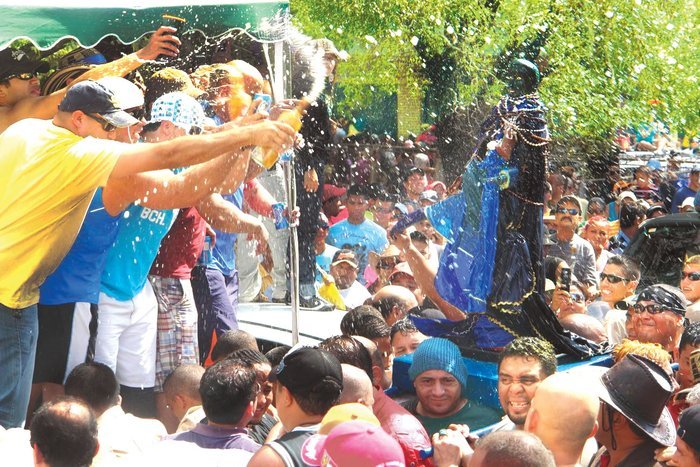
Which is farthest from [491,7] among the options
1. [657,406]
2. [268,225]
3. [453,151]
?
[657,406]

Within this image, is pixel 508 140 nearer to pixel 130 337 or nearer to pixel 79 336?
pixel 130 337

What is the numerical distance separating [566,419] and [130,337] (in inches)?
97.9

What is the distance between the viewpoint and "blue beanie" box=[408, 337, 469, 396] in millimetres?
5148

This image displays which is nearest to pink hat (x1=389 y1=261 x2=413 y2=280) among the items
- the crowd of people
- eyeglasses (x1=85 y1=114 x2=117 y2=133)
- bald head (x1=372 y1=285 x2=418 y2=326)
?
the crowd of people

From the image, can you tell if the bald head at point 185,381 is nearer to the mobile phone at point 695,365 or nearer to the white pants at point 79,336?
the white pants at point 79,336

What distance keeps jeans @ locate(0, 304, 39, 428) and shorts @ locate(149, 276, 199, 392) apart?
1.15m

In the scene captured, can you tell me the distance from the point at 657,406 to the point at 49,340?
8.98 feet

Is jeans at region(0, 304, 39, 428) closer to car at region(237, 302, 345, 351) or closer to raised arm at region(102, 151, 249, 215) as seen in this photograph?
raised arm at region(102, 151, 249, 215)

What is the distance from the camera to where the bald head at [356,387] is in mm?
4340

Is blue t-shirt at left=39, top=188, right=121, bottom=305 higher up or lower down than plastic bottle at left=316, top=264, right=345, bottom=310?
higher up

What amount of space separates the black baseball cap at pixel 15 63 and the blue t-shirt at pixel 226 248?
1.48m

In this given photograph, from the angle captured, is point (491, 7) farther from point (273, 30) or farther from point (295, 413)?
point (295, 413)

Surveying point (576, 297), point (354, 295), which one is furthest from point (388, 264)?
point (576, 297)

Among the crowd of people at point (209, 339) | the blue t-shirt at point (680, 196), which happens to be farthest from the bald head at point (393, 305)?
the blue t-shirt at point (680, 196)
